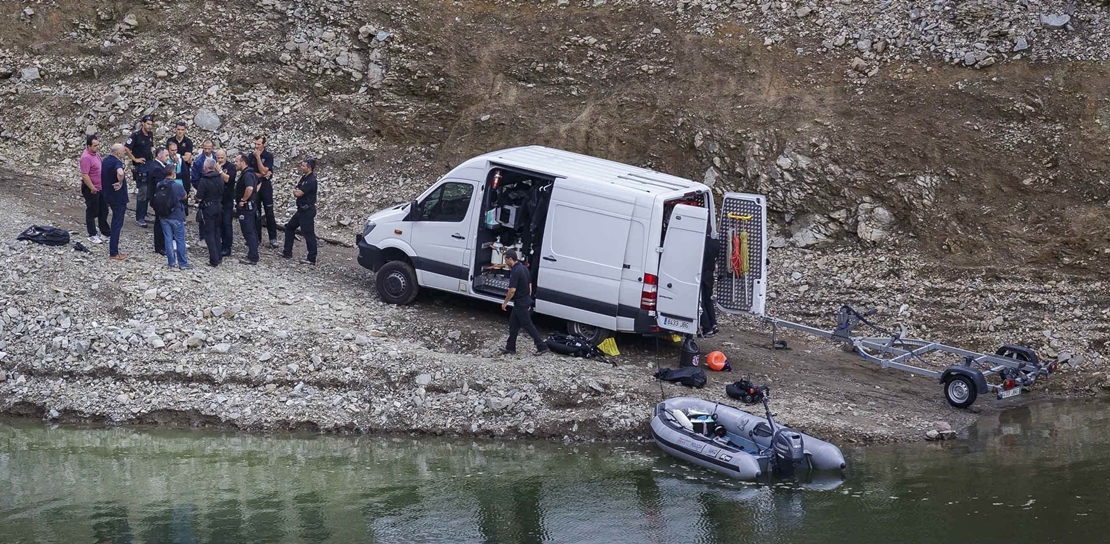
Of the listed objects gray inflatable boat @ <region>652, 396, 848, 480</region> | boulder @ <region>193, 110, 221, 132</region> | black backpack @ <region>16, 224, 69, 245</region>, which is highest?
boulder @ <region>193, 110, 221, 132</region>

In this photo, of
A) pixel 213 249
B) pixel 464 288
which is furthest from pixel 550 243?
pixel 213 249

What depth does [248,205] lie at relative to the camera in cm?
Answer: 1518

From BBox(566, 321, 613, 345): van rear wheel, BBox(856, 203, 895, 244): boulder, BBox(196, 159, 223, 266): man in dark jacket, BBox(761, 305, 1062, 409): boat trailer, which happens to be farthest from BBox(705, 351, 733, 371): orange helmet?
BBox(196, 159, 223, 266): man in dark jacket

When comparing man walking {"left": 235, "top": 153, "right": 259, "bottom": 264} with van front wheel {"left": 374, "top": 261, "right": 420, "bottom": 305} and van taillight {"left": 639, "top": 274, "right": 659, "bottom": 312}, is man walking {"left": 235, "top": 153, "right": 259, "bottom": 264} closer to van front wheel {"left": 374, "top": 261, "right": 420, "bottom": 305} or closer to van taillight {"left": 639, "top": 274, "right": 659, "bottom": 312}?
van front wheel {"left": 374, "top": 261, "right": 420, "bottom": 305}

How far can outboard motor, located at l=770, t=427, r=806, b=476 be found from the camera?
426 inches

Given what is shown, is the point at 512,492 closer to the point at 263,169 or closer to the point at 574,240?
the point at 574,240

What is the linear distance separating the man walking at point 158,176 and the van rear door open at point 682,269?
6.95 m

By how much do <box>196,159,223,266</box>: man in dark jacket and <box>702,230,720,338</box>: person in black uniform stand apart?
699 centimetres

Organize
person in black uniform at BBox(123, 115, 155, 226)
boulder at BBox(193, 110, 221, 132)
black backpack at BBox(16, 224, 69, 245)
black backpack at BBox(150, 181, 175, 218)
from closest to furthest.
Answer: black backpack at BBox(150, 181, 175, 218) → black backpack at BBox(16, 224, 69, 245) → person in black uniform at BBox(123, 115, 155, 226) → boulder at BBox(193, 110, 221, 132)

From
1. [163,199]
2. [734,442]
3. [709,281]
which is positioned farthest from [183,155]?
[734,442]

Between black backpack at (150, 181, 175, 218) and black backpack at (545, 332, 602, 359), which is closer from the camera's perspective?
black backpack at (545, 332, 602, 359)

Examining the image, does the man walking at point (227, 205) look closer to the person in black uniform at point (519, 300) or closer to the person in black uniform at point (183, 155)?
the person in black uniform at point (183, 155)

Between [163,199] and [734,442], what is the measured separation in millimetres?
8299

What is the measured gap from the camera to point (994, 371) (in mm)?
12719
